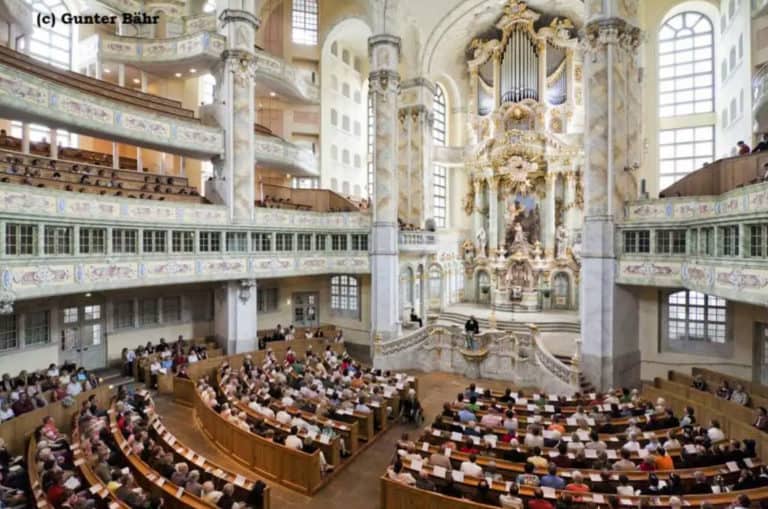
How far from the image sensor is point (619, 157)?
16.3 metres

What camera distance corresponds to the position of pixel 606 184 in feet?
53.1

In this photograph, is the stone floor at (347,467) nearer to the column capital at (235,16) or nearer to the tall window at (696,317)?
the tall window at (696,317)

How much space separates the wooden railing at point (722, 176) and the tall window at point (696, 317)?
3.79 metres

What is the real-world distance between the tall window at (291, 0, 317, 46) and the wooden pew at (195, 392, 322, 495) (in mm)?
22557

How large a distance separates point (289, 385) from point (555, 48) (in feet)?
82.8

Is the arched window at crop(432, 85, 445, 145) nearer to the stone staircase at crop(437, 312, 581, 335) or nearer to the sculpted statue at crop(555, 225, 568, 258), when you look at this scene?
the sculpted statue at crop(555, 225, 568, 258)

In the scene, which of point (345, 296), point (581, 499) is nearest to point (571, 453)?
point (581, 499)

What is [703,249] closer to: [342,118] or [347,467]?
[347,467]

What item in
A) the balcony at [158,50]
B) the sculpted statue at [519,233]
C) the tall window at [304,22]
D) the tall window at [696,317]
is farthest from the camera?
the sculpted statue at [519,233]

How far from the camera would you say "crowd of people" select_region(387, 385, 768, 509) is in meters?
7.76

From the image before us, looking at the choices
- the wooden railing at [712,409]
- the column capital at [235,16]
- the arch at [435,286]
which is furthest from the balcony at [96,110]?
the wooden railing at [712,409]

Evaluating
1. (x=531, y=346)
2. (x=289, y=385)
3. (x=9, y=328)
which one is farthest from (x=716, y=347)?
(x=9, y=328)

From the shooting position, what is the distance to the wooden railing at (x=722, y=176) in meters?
12.9

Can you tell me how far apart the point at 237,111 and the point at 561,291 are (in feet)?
67.8
